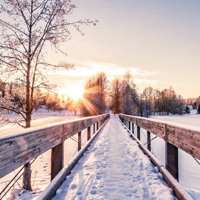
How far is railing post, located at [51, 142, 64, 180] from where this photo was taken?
4.49 m

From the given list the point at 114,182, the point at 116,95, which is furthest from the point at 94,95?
the point at 114,182

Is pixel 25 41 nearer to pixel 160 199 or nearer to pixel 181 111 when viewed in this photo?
pixel 160 199

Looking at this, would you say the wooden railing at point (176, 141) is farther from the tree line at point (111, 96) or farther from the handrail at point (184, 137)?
the tree line at point (111, 96)

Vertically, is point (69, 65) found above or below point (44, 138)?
above

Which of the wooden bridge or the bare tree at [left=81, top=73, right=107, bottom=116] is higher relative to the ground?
the bare tree at [left=81, top=73, right=107, bottom=116]

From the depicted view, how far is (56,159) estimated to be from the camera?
15.2 feet

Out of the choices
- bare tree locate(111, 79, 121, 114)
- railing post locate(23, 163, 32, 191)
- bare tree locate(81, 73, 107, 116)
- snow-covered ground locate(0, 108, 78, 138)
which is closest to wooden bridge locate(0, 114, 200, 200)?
snow-covered ground locate(0, 108, 78, 138)

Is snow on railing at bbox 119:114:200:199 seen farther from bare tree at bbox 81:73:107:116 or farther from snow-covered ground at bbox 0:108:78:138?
bare tree at bbox 81:73:107:116

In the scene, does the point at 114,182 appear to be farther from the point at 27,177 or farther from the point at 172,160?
the point at 27,177

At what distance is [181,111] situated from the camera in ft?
454

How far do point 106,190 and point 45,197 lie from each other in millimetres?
923

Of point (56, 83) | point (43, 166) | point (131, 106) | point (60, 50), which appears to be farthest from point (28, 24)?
point (131, 106)

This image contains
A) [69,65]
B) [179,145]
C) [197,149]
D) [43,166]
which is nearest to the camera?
[197,149]

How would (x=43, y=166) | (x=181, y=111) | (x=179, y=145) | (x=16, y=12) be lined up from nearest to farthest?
1. (x=179, y=145)
2. (x=16, y=12)
3. (x=43, y=166)
4. (x=181, y=111)
